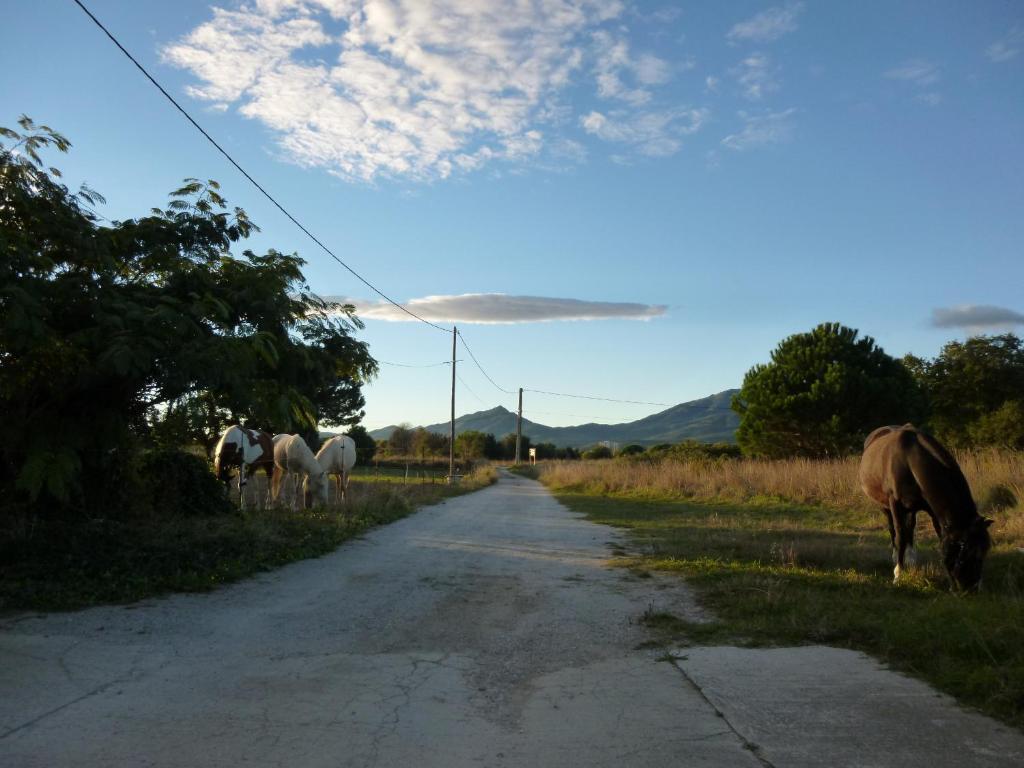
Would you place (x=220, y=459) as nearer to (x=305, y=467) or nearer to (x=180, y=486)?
(x=305, y=467)

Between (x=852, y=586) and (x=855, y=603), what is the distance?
1028 mm

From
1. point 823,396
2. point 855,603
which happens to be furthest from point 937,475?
point 823,396

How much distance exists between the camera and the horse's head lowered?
8297 mm

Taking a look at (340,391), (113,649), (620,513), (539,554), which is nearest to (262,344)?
(113,649)

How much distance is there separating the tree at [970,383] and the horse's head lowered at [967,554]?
37891mm

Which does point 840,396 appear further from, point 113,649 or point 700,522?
point 113,649

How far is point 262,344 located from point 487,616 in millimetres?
4413

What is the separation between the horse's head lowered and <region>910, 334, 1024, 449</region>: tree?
37891 millimetres

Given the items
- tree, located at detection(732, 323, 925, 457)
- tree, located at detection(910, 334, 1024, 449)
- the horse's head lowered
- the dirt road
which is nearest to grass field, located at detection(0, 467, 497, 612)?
the dirt road

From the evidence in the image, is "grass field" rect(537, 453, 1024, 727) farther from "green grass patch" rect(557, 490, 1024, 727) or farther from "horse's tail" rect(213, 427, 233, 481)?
"horse's tail" rect(213, 427, 233, 481)

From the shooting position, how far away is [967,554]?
27.2 feet

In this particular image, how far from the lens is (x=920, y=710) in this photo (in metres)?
4.73

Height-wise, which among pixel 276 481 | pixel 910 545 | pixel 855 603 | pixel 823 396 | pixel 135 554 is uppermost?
pixel 823 396

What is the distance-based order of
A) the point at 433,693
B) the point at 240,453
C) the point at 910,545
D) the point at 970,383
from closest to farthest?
the point at 433,693 < the point at 910,545 < the point at 240,453 < the point at 970,383
